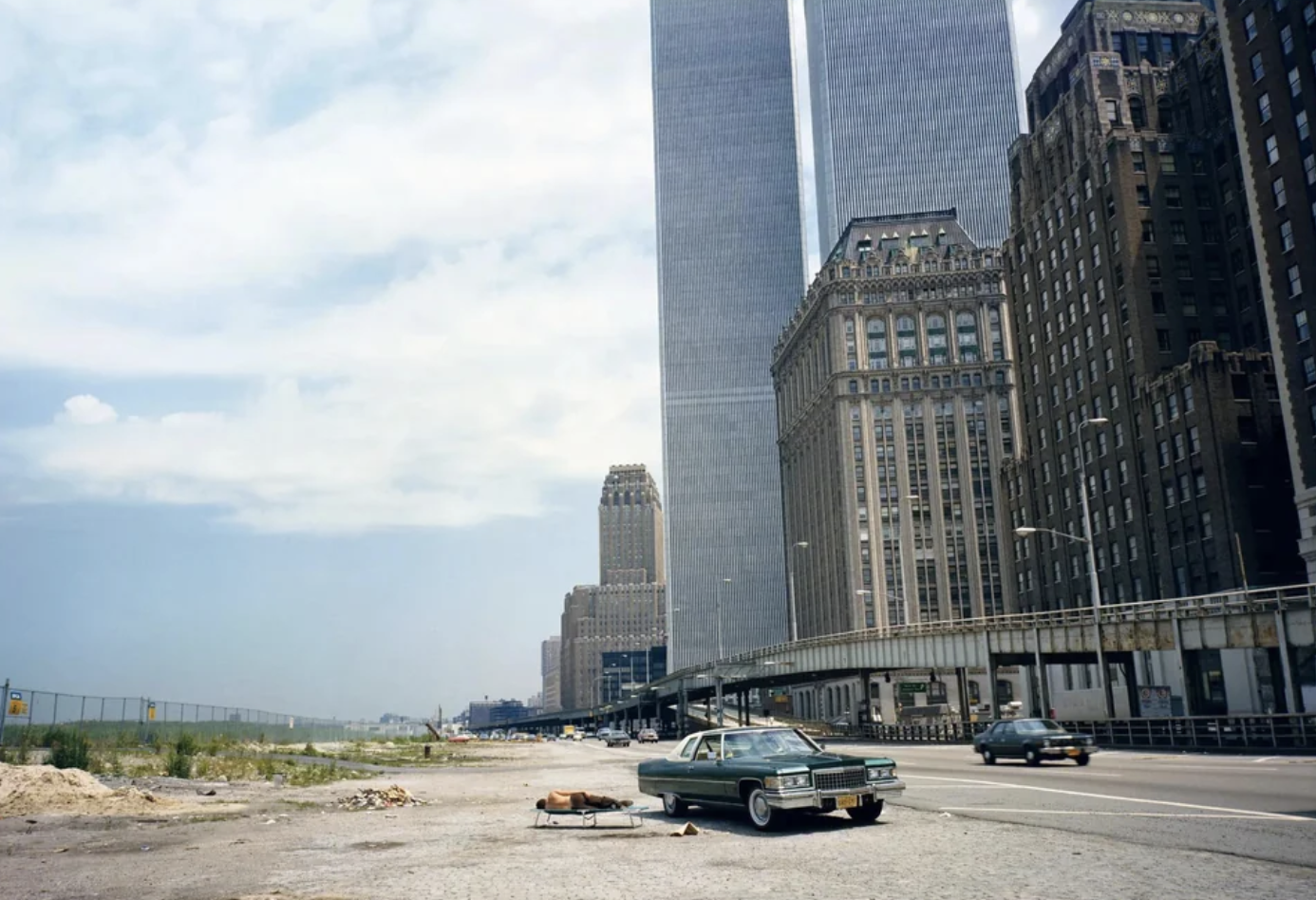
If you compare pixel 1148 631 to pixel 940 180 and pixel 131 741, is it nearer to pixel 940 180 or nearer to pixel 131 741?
pixel 131 741

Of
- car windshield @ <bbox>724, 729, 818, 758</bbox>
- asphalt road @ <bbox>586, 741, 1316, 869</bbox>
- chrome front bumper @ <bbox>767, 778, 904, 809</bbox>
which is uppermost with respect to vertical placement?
car windshield @ <bbox>724, 729, 818, 758</bbox>

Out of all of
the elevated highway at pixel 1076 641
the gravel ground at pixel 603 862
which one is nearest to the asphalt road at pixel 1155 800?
the gravel ground at pixel 603 862

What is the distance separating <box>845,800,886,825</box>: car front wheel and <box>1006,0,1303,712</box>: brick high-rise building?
59.9m

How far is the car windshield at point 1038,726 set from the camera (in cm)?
3086

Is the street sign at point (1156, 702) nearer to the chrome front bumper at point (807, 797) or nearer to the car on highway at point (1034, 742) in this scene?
the car on highway at point (1034, 742)

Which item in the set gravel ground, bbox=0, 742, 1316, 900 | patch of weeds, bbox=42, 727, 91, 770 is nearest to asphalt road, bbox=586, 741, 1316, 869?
gravel ground, bbox=0, 742, 1316, 900

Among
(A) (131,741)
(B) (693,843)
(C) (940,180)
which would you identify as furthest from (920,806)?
(C) (940,180)

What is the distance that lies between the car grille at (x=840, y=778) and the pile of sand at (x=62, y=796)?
15.1 meters

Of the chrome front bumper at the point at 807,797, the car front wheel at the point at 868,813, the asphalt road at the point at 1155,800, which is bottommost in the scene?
the asphalt road at the point at 1155,800

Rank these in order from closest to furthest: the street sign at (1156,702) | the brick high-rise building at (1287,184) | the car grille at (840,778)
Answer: the car grille at (840,778) → the street sign at (1156,702) → the brick high-rise building at (1287,184)

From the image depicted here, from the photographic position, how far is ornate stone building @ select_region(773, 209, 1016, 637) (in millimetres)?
137000

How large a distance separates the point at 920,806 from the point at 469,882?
32.3 feet

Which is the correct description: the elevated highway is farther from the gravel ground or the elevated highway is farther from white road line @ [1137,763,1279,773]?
the gravel ground

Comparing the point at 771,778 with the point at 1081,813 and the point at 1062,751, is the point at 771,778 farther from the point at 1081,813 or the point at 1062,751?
the point at 1062,751
